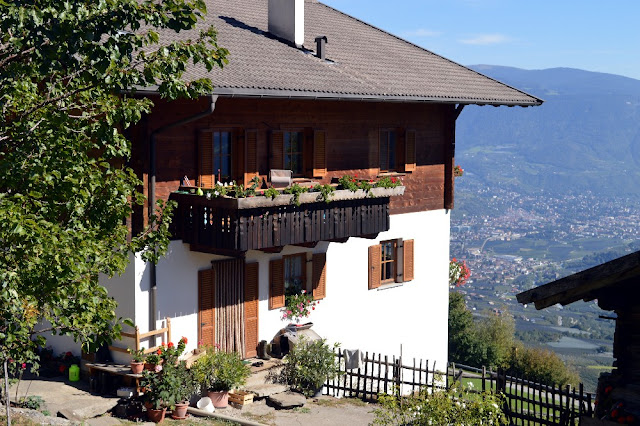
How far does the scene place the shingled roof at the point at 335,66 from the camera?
2064 centimetres

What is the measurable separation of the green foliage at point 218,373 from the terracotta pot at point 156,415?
1.32 m

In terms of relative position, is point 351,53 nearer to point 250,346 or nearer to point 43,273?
point 250,346

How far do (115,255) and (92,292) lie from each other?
2.57ft

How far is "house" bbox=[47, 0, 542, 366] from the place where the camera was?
63.3 feet

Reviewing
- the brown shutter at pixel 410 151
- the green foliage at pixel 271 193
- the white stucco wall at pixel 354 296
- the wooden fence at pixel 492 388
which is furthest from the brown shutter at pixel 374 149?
the green foliage at pixel 271 193

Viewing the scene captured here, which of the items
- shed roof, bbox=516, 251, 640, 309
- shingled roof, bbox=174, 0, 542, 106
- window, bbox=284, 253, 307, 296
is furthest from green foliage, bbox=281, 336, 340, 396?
shed roof, bbox=516, 251, 640, 309

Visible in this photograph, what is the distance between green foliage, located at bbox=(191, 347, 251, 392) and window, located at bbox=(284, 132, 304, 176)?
4.98 metres

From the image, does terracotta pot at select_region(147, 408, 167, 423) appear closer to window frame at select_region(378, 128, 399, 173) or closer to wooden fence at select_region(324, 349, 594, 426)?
wooden fence at select_region(324, 349, 594, 426)

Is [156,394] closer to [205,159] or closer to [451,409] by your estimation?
[205,159]

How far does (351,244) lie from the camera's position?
24.0m

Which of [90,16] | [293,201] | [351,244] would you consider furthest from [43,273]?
[351,244]

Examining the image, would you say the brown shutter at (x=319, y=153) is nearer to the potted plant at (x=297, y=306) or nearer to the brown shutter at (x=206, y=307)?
the potted plant at (x=297, y=306)

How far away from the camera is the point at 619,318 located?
11.3 m

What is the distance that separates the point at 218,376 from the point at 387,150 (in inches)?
333
